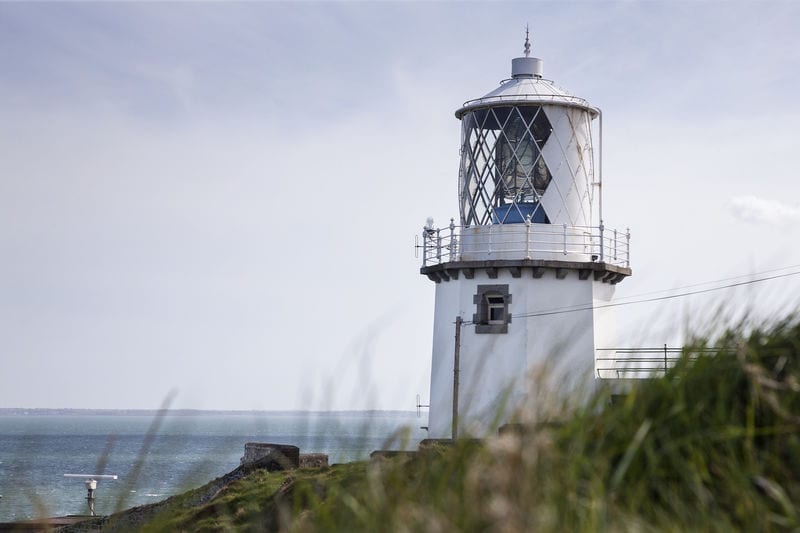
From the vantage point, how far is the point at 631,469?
4066 mm

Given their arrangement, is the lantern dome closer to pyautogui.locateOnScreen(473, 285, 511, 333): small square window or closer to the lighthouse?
the lighthouse

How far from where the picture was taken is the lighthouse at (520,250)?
61.0 ft

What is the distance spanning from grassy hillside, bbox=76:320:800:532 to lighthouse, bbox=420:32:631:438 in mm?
13678

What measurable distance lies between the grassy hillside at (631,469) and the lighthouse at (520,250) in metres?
13.7

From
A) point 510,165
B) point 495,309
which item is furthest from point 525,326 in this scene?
point 510,165

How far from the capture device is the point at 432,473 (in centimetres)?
401

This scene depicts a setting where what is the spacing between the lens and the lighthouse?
1859 cm

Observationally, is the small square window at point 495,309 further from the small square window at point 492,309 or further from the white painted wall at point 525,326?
the white painted wall at point 525,326

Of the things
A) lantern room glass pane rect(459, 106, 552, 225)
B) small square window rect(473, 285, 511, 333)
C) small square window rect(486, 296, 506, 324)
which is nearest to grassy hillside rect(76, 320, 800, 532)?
small square window rect(473, 285, 511, 333)

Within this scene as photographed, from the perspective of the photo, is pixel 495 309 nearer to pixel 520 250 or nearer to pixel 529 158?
pixel 520 250

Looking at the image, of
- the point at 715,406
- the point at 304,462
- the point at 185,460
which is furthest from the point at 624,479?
the point at 185,460

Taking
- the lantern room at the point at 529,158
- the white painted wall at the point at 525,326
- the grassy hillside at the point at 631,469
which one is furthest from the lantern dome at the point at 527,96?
the grassy hillside at the point at 631,469

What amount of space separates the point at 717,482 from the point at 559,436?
61 cm

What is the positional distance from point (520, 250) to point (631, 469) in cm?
1464
